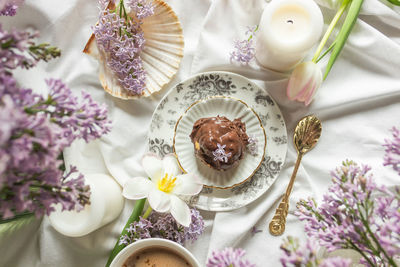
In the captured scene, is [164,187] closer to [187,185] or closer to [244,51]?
[187,185]

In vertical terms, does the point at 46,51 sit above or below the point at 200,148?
above

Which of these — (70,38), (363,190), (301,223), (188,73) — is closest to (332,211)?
(363,190)

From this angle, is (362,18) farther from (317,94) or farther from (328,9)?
(317,94)

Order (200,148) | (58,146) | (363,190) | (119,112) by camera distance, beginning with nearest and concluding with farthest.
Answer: (58,146)
(363,190)
(200,148)
(119,112)

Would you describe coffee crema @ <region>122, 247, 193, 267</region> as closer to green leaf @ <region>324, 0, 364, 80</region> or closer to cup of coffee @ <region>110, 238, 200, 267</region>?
cup of coffee @ <region>110, 238, 200, 267</region>

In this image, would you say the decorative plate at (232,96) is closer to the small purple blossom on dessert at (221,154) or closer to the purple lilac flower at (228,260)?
the small purple blossom on dessert at (221,154)

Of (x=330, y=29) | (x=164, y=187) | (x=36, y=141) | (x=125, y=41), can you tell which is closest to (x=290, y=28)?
(x=330, y=29)
